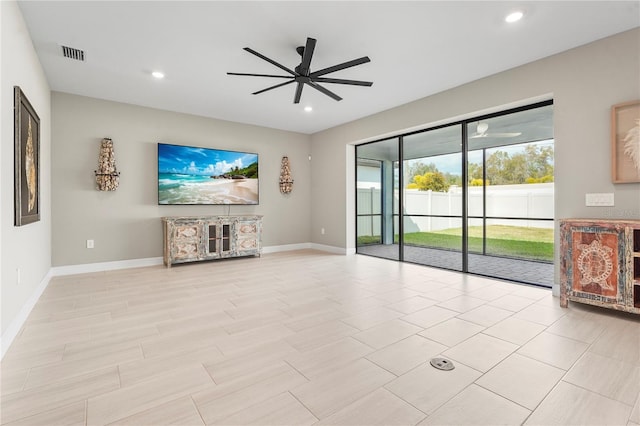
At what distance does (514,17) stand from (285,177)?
16.2 ft

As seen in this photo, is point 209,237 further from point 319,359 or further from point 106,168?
point 319,359

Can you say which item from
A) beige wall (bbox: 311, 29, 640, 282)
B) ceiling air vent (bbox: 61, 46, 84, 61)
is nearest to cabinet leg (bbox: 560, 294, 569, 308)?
beige wall (bbox: 311, 29, 640, 282)

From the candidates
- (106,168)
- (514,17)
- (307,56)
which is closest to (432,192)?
(514,17)

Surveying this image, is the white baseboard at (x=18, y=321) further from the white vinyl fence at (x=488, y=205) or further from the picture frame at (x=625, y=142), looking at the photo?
the picture frame at (x=625, y=142)

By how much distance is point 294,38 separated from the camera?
3.20 metres

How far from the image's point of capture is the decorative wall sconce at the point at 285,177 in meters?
6.97

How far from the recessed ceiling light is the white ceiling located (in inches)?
1.9

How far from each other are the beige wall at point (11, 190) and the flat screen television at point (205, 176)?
199 cm

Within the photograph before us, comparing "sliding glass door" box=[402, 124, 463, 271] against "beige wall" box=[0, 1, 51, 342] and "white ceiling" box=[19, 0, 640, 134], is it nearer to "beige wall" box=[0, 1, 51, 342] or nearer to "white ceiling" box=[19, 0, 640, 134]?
"white ceiling" box=[19, 0, 640, 134]

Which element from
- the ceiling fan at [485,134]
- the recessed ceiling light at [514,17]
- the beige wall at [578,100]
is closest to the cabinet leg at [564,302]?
the beige wall at [578,100]

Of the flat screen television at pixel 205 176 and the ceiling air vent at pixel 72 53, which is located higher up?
the ceiling air vent at pixel 72 53

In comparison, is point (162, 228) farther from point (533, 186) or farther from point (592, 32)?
point (533, 186)

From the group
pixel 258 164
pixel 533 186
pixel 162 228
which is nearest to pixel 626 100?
pixel 533 186

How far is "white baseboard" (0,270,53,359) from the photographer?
2238 mm
